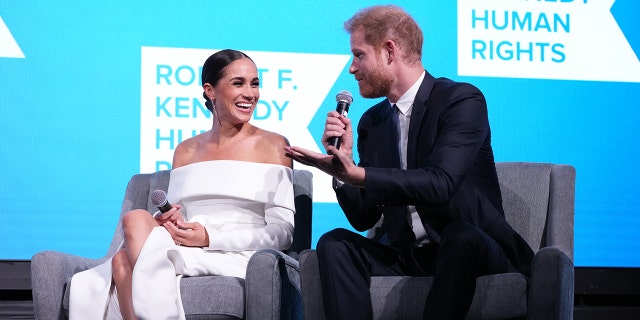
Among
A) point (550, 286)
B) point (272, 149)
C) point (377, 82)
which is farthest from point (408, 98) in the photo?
point (550, 286)

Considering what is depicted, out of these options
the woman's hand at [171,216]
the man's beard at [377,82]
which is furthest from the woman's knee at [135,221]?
the man's beard at [377,82]

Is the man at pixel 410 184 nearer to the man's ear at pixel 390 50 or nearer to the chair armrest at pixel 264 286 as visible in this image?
the man's ear at pixel 390 50

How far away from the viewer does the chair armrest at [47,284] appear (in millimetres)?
3004

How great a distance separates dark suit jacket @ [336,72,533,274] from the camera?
2.69m

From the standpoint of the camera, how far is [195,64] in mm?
4246

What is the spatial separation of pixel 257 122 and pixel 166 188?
2.28 feet

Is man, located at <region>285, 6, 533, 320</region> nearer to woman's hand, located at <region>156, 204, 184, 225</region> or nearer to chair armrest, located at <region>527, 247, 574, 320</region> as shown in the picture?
chair armrest, located at <region>527, 247, 574, 320</region>

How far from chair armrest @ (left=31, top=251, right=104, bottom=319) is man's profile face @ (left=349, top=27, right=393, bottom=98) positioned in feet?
4.17

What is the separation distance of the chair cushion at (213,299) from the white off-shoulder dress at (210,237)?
5cm

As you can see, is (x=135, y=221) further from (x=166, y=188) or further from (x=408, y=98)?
(x=408, y=98)

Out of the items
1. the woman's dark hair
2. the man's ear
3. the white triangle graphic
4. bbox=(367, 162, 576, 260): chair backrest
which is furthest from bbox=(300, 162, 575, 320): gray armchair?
the white triangle graphic

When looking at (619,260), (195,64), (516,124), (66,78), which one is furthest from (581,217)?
(66,78)

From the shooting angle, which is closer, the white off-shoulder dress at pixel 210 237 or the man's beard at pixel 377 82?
the white off-shoulder dress at pixel 210 237

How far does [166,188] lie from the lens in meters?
3.75
